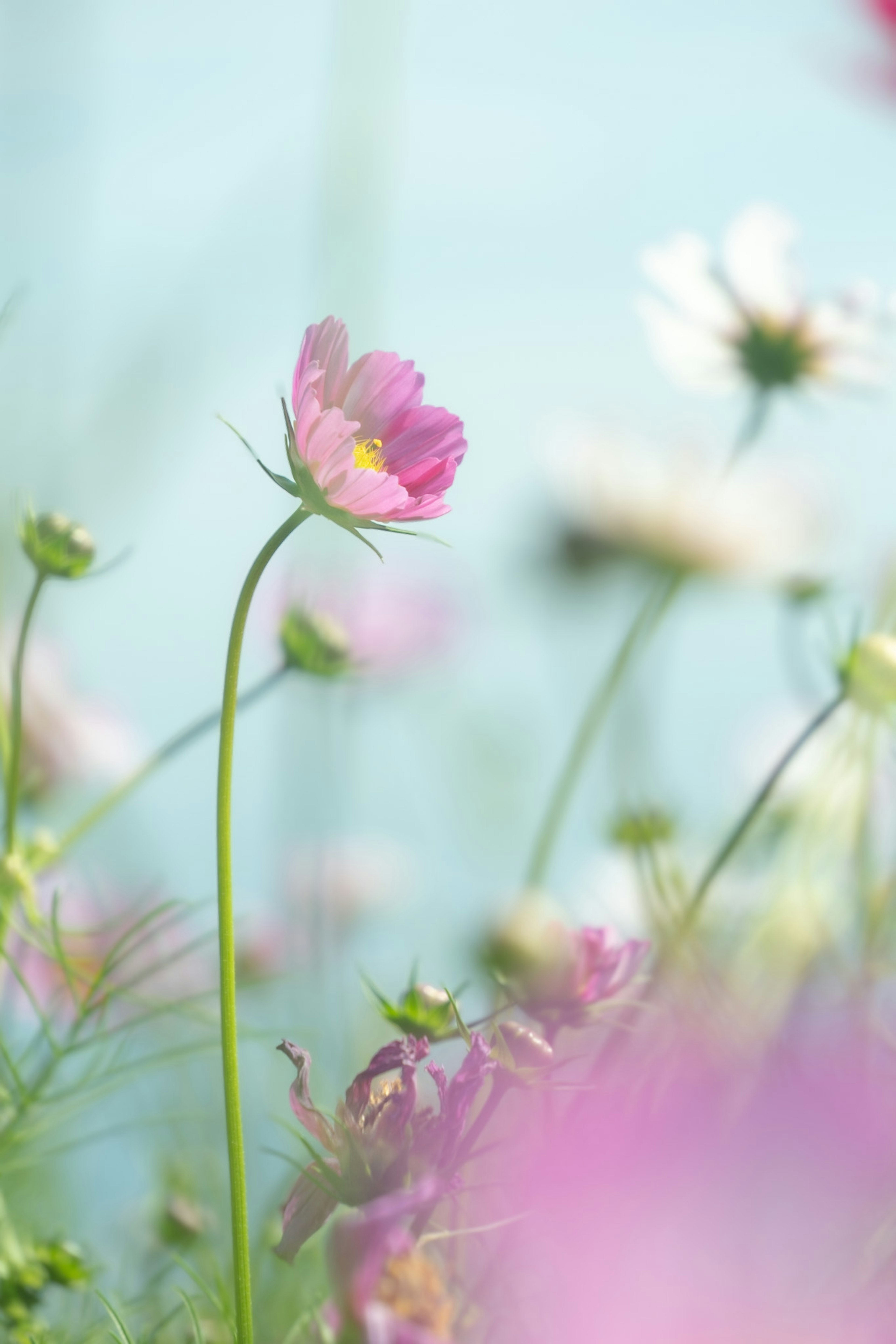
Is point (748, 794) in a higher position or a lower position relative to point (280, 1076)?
higher

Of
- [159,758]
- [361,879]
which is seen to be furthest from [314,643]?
[361,879]

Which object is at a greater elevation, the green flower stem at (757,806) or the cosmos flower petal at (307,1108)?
the green flower stem at (757,806)

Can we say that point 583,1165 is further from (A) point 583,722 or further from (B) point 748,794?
(B) point 748,794

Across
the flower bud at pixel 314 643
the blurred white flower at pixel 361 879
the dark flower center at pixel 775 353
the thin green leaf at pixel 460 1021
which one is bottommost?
the blurred white flower at pixel 361 879

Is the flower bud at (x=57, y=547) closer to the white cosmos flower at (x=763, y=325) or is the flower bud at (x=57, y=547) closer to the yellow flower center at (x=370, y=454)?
the yellow flower center at (x=370, y=454)

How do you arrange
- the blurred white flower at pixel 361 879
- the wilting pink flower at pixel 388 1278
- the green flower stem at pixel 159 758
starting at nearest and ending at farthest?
1. the wilting pink flower at pixel 388 1278
2. the green flower stem at pixel 159 758
3. the blurred white flower at pixel 361 879

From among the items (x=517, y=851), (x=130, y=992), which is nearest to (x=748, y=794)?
(x=517, y=851)

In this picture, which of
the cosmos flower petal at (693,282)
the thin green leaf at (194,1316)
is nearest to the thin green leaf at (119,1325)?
the thin green leaf at (194,1316)
